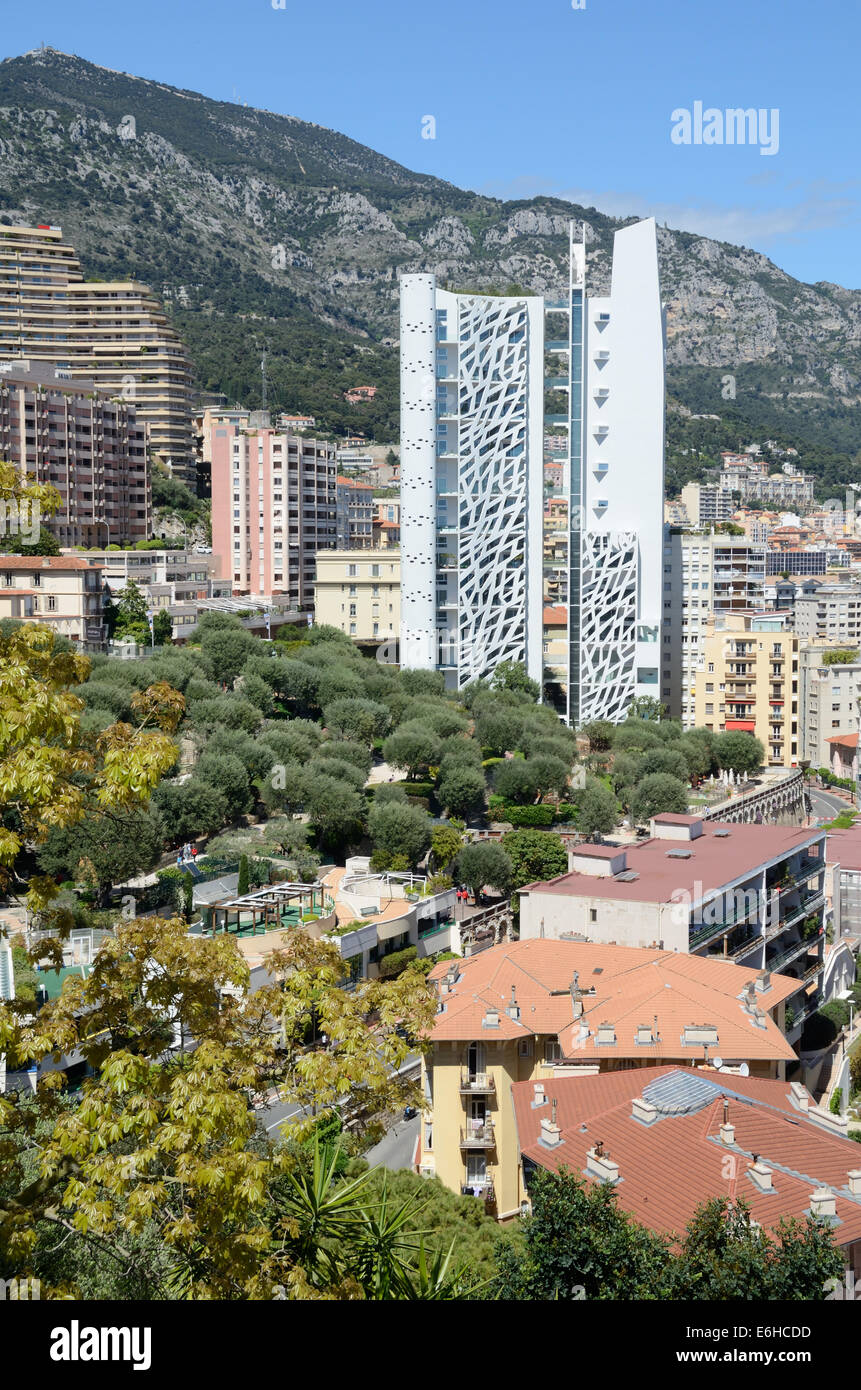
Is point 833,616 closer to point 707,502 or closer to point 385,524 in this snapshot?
point 385,524

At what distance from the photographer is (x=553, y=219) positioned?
537 feet

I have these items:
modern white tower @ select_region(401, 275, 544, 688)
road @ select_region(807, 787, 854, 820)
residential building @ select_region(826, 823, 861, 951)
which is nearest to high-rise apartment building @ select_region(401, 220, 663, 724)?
modern white tower @ select_region(401, 275, 544, 688)

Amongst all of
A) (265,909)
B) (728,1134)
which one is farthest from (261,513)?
(728,1134)

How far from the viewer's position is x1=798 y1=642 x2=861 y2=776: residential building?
69062 millimetres

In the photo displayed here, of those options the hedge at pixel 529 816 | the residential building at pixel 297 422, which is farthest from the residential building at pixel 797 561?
the hedge at pixel 529 816

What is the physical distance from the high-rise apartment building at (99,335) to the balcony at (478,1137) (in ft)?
219

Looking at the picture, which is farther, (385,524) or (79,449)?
(385,524)

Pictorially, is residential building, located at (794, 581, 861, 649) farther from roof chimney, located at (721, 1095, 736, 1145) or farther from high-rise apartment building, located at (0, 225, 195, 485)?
roof chimney, located at (721, 1095, 736, 1145)

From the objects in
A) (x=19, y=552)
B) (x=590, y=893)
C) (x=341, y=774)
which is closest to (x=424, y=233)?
(x=19, y=552)

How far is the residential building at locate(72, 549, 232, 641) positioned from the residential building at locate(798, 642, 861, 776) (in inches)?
1116

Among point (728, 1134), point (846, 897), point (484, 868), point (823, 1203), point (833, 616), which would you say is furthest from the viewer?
point (833, 616)

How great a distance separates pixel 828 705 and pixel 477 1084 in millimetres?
54034

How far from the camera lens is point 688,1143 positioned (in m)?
13.5

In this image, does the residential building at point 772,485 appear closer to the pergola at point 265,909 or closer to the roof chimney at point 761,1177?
the pergola at point 265,909
